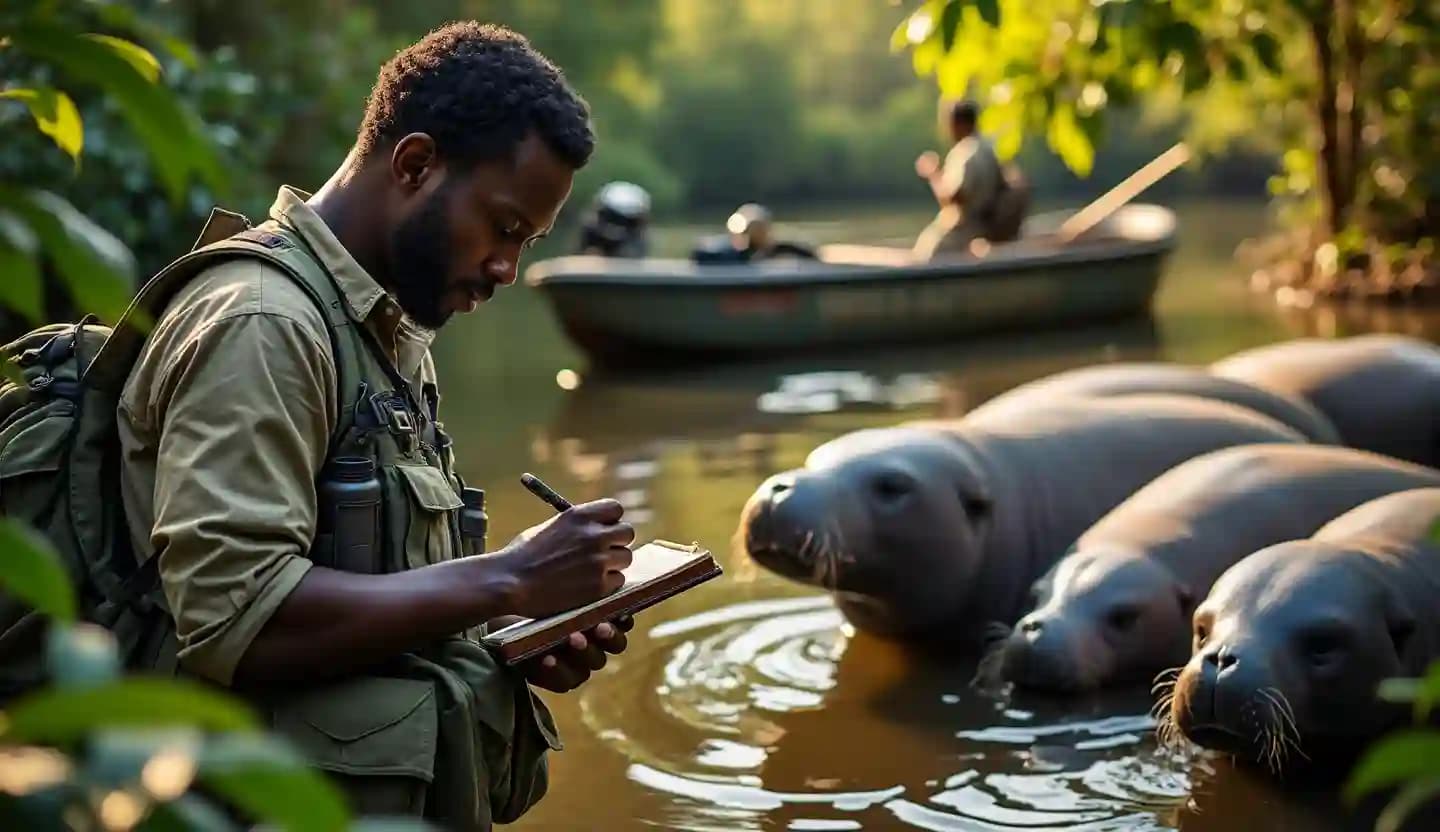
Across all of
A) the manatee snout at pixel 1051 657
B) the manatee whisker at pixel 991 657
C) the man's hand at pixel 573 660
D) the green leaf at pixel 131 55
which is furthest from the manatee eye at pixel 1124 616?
the green leaf at pixel 131 55

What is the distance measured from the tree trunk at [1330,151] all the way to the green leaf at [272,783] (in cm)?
1570

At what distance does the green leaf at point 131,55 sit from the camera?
1524 mm

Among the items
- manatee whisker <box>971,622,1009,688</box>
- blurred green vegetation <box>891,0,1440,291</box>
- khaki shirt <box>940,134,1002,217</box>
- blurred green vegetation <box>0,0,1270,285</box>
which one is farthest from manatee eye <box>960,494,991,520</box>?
khaki shirt <box>940,134,1002,217</box>

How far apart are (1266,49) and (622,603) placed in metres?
3.93

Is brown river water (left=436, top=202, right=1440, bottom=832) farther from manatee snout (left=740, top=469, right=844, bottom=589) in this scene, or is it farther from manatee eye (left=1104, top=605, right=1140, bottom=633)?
manatee snout (left=740, top=469, right=844, bottom=589)

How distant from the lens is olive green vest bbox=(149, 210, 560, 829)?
2871 mm

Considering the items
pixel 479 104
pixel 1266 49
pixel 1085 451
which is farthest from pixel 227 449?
pixel 1266 49

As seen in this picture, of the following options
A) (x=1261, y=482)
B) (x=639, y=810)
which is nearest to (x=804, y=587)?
(x=1261, y=482)

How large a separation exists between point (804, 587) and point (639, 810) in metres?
2.26

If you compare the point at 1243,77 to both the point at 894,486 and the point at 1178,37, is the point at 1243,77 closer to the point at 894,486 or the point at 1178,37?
the point at 1178,37

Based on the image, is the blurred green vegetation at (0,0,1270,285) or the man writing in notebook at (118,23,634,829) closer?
the man writing in notebook at (118,23,634,829)

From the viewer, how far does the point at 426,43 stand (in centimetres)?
320

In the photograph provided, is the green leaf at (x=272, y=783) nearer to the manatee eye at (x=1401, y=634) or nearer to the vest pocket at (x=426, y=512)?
the vest pocket at (x=426, y=512)

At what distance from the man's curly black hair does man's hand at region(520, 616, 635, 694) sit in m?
0.79
